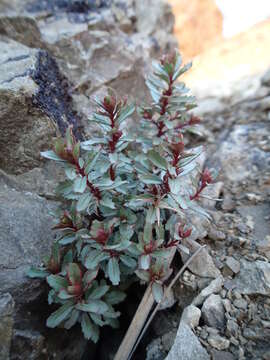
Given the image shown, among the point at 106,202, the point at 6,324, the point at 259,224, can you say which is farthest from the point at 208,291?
the point at 6,324

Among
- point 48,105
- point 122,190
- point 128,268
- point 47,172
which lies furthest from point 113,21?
point 128,268

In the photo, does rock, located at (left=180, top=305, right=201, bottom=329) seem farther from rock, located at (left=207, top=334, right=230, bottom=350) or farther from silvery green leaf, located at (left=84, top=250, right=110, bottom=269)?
silvery green leaf, located at (left=84, top=250, right=110, bottom=269)

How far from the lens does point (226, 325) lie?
200 centimetres

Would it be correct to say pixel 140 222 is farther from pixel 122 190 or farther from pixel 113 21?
pixel 113 21

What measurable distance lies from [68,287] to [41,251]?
0.51 metres

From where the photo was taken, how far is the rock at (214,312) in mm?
2029

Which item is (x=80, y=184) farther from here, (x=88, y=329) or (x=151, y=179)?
(x=88, y=329)

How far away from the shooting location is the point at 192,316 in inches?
80.8

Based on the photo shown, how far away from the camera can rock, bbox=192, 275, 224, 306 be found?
215cm

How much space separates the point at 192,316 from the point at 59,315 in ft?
2.80

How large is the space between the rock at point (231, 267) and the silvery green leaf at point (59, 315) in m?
1.11

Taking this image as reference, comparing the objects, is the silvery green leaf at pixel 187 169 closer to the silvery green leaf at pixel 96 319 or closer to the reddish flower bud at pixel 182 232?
the reddish flower bud at pixel 182 232

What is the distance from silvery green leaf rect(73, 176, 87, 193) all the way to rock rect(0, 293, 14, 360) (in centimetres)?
83

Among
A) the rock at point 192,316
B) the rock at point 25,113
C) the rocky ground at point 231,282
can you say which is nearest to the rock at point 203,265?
the rocky ground at point 231,282
